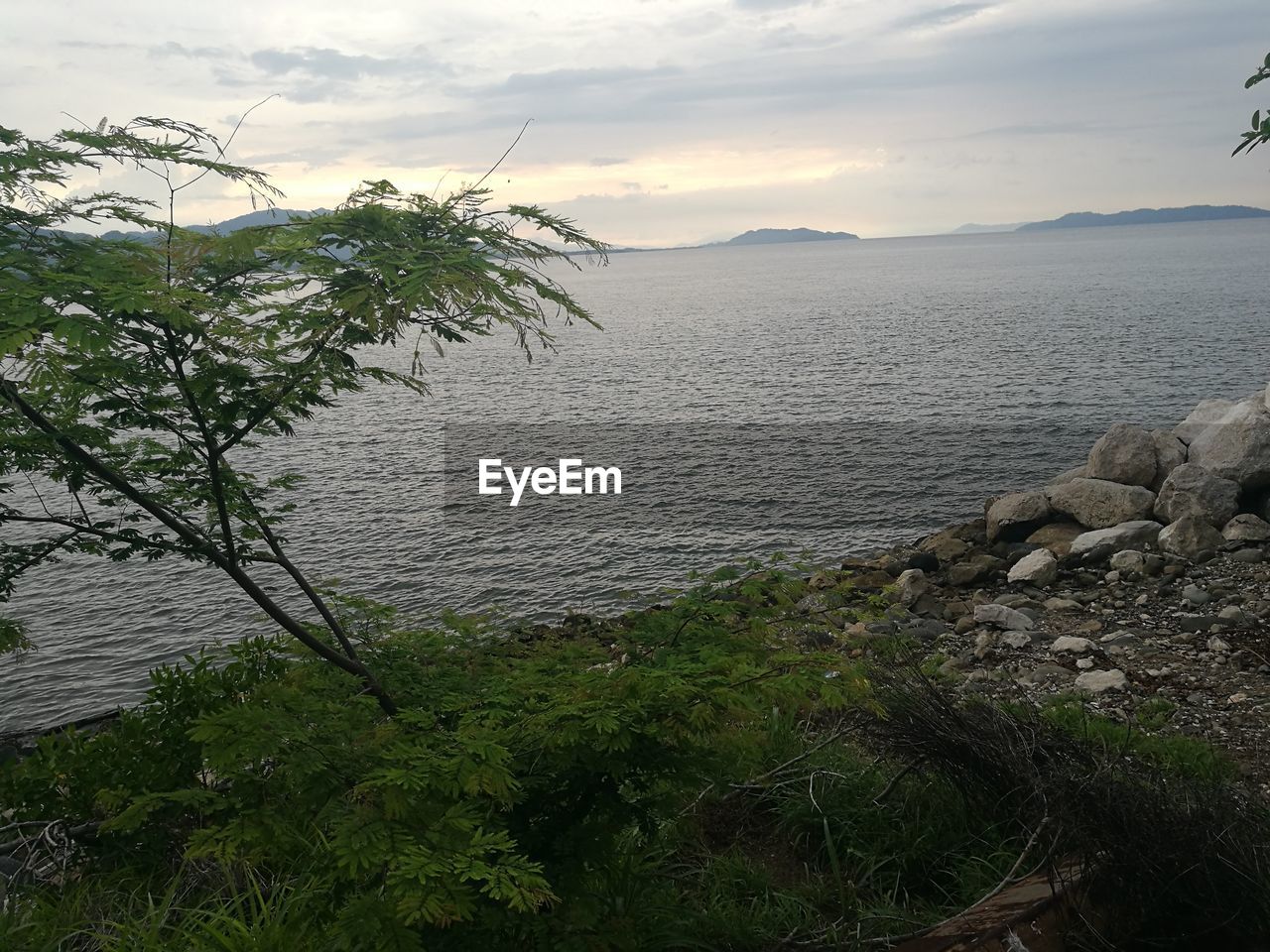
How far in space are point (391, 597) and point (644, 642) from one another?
48.9ft

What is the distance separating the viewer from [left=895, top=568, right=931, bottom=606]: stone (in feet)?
53.9

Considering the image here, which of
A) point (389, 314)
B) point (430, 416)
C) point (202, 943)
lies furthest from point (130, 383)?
point (430, 416)

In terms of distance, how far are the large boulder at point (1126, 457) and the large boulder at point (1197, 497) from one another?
5.25ft

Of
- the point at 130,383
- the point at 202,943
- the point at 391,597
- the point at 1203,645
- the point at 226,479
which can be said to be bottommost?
→ the point at 391,597

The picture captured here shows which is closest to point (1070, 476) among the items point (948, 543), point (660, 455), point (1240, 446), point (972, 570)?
point (1240, 446)

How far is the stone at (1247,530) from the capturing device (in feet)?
53.2

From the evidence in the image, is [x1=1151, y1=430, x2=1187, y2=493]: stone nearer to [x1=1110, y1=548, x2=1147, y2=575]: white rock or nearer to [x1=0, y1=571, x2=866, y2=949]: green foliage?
[x1=1110, y1=548, x2=1147, y2=575]: white rock

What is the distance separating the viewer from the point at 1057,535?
19109 mm

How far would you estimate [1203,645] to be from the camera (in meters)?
11.3

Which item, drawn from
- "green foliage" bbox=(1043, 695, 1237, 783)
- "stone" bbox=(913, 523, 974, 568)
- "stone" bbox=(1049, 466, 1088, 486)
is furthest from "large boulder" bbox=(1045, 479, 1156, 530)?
"green foliage" bbox=(1043, 695, 1237, 783)

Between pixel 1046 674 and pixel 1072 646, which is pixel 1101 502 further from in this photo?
pixel 1046 674

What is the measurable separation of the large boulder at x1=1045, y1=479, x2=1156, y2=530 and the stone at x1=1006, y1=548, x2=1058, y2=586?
111 inches

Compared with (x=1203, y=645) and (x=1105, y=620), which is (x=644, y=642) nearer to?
(x=1203, y=645)

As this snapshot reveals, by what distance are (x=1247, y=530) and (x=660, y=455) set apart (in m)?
17.1
